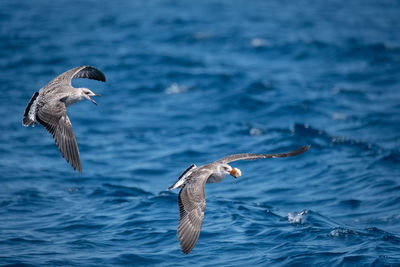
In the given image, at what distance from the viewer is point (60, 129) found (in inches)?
395

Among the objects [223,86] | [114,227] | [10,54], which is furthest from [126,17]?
[114,227]

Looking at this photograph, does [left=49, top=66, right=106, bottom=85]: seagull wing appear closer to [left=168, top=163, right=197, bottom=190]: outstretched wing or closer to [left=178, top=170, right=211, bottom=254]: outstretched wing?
[left=168, top=163, right=197, bottom=190]: outstretched wing

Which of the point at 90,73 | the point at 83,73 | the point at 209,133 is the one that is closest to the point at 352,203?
the point at 209,133

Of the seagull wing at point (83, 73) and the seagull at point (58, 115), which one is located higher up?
the seagull wing at point (83, 73)

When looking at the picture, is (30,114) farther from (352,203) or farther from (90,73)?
(352,203)

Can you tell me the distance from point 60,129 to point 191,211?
280cm

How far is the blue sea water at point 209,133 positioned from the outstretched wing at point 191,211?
155 centimetres

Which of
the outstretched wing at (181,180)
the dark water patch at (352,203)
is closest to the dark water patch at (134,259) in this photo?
the outstretched wing at (181,180)

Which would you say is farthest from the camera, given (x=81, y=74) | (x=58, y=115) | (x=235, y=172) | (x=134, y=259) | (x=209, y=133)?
(x=209, y=133)

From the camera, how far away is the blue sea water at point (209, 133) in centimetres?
1102

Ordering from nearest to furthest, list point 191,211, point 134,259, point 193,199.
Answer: point 191,211
point 193,199
point 134,259

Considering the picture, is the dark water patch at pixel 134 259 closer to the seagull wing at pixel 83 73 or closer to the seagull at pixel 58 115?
the seagull at pixel 58 115

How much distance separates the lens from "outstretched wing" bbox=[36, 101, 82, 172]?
32.5 ft

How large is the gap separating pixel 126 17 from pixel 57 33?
4.16 m
